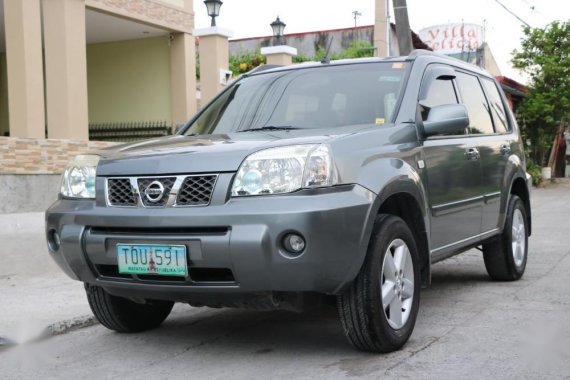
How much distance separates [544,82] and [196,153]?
2184 centimetres

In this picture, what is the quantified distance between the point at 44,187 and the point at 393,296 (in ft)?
18.1

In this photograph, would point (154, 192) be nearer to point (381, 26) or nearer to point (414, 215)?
point (414, 215)

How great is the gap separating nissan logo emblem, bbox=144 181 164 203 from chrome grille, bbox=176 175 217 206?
116mm

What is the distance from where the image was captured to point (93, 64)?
54.0ft

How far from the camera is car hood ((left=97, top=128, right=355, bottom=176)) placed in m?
3.78

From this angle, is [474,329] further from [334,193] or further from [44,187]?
[44,187]

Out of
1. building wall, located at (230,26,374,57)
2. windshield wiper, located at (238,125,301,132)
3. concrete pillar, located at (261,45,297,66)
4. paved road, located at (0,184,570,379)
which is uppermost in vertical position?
building wall, located at (230,26,374,57)

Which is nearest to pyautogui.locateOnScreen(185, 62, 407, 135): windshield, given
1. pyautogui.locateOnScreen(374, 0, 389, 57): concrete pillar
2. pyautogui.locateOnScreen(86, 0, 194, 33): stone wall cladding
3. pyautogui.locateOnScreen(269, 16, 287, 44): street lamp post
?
pyautogui.locateOnScreen(86, 0, 194, 33): stone wall cladding

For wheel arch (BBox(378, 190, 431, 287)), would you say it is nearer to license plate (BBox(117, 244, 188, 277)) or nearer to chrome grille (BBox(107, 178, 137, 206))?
license plate (BBox(117, 244, 188, 277))

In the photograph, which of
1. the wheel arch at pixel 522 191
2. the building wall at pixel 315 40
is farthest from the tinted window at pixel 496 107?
the building wall at pixel 315 40

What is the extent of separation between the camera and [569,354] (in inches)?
161

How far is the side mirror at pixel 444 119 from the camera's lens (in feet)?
15.0

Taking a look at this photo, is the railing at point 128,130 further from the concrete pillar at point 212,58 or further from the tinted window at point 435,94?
the tinted window at point 435,94

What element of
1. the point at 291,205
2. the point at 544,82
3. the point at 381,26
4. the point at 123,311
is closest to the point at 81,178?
the point at 123,311
